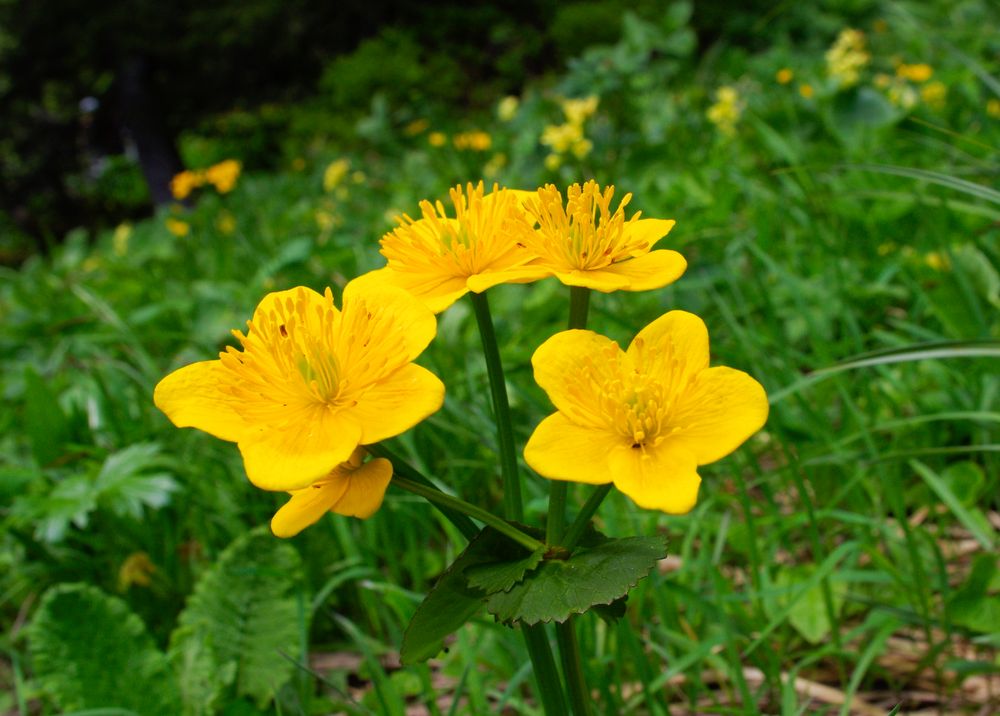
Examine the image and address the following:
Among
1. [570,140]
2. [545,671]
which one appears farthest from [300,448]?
[570,140]

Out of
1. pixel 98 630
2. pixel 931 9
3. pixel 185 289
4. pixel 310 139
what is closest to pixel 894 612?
pixel 98 630

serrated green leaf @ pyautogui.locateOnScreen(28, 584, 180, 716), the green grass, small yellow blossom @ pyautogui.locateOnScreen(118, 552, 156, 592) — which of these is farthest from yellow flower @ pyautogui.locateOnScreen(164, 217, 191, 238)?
serrated green leaf @ pyautogui.locateOnScreen(28, 584, 180, 716)

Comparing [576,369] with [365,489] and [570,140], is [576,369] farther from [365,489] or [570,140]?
[570,140]

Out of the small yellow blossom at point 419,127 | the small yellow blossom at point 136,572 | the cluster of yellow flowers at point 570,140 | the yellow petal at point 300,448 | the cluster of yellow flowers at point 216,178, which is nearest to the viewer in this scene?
the yellow petal at point 300,448

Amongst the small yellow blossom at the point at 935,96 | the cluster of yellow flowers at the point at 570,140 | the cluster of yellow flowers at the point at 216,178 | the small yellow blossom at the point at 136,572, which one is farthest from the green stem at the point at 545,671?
the cluster of yellow flowers at the point at 216,178

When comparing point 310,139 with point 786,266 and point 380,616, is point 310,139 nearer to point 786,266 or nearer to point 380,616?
point 786,266

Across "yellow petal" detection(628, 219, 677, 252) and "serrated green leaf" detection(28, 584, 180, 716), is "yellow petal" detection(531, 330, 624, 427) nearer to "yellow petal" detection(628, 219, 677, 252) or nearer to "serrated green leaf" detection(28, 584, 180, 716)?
"yellow petal" detection(628, 219, 677, 252)

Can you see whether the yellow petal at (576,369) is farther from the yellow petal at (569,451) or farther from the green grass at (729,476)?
the green grass at (729,476)
